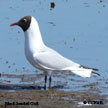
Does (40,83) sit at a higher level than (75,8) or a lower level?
lower

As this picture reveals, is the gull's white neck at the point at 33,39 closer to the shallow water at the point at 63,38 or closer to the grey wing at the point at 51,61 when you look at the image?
the grey wing at the point at 51,61

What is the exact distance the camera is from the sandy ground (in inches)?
395

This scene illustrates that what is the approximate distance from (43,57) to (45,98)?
51.2 inches

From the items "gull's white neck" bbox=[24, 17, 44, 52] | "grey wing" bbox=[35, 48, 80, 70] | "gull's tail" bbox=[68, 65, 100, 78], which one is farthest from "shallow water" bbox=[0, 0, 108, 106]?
"gull's white neck" bbox=[24, 17, 44, 52]

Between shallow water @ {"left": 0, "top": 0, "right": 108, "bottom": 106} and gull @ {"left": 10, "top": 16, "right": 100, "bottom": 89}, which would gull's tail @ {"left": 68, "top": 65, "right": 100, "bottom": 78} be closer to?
gull @ {"left": 10, "top": 16, "right": 100, "bottom": 89}

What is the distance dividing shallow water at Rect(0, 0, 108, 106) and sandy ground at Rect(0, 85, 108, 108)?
17.2 inches

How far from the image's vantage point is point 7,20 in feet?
60.6

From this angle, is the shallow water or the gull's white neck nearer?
the gull's white neck

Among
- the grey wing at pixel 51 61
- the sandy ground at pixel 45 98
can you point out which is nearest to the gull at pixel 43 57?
the grey wing at pixel 51 61

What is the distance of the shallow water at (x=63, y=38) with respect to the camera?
40.6 ft

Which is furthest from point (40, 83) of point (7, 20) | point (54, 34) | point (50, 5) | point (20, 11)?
point (50, 5)

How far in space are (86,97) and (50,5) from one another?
35.9 feet

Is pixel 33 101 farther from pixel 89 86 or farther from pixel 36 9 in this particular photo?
pixel 36 9

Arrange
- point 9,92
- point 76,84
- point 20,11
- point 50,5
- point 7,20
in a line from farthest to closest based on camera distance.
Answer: point 50,5 → point 20,11 → point 7,20 → point 76,84 → point 9,92
